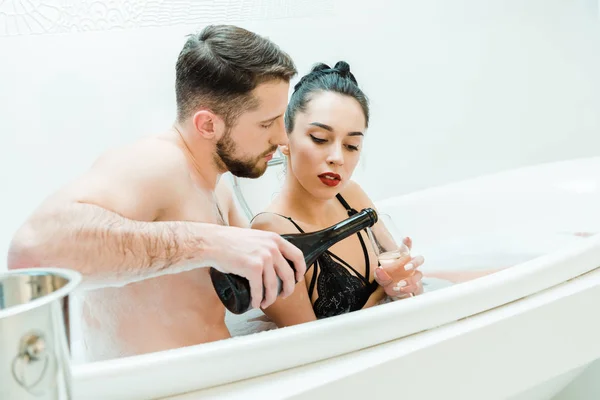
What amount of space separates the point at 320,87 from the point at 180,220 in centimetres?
46

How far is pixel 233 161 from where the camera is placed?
3.55ft

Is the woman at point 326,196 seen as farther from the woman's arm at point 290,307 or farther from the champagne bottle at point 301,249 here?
the champagne bottle at point 301,249

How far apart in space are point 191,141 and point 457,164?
135 centimetres

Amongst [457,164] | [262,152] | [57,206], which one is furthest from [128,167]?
[457,164]

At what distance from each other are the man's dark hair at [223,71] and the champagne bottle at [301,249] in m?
0.24

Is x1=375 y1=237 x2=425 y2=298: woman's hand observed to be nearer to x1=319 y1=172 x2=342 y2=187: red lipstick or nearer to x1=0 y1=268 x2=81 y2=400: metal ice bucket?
x1=319 y1=172 x2=342 y2=187: red lipstick

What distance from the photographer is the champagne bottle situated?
0.98m

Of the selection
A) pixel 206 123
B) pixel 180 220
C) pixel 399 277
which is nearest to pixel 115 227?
pixel 180 220

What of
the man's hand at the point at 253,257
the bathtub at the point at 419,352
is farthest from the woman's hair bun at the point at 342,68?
the man's hand at the point at 253,257

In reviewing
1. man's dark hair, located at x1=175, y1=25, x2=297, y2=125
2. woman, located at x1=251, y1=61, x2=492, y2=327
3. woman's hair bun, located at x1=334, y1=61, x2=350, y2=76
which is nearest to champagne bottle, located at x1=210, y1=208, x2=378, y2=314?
woman, located at x1=251, y1=61, x2=492, y2=327

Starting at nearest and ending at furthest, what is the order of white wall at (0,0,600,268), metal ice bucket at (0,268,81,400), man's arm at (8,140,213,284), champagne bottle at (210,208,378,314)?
metal ice bucket at (0,268,81,400)
man's arm at (8,140,213,284)
champagne bottle at (210,208,378,314)
white wall at (0,0,600,268)

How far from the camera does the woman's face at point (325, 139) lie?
1269 mm

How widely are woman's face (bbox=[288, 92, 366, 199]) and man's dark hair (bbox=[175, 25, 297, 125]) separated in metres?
0.23

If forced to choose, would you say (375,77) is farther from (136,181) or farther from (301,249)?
(136,181)
